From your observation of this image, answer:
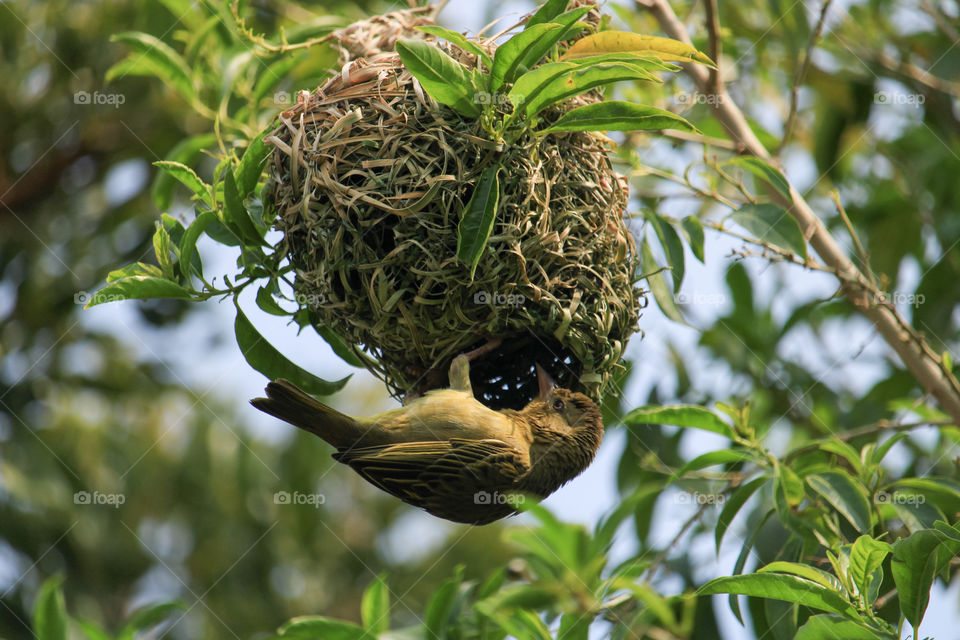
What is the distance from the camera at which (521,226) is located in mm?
2090

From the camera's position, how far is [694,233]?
2580 mm

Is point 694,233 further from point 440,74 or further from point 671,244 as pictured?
point 440,74

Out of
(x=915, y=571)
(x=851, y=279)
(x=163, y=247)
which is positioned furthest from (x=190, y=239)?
(x=851, y=279)

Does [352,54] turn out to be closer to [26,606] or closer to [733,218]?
[733,218]

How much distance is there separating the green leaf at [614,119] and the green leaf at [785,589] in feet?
3.11

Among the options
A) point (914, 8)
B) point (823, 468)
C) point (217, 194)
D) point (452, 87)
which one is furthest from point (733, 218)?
point (914, 8)

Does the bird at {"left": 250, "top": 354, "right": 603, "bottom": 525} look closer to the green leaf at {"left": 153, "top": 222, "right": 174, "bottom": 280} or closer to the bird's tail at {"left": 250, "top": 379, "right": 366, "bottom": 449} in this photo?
the bird's tail at {"left": 250, "top": 379, "right": 366, "bottom": 449}

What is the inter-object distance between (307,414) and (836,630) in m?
1.24

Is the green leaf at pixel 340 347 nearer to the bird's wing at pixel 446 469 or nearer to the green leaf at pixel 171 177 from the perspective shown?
the bird's wing at pixel 446 469

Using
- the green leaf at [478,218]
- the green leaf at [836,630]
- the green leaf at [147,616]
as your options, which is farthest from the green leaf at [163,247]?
the green leaf at [836,630]

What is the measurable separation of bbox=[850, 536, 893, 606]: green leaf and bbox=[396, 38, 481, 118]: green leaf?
122 centimetres

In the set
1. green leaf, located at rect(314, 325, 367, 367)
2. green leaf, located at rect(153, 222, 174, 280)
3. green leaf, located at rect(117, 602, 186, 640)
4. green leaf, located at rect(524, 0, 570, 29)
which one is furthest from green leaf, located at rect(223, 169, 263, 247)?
green leaf, located at rect(117, 602, 186, 640)

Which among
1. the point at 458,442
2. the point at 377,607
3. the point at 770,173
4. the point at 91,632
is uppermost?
the point at 770,173

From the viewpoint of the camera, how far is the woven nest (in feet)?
6.70
